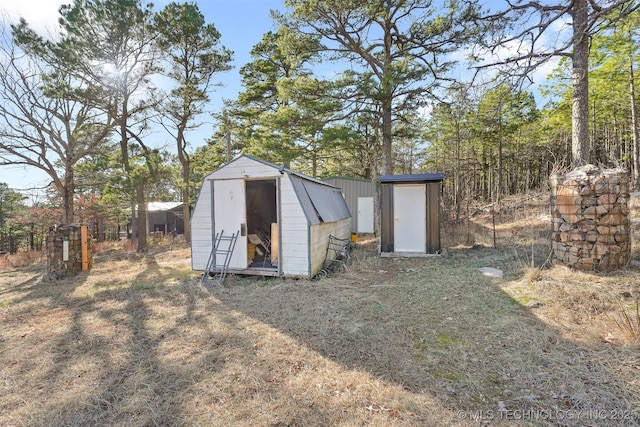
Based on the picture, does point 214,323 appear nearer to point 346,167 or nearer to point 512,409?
point 512,409

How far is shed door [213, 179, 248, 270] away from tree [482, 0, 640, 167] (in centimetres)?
566

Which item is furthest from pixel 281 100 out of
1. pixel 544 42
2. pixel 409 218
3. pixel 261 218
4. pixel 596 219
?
pixel 596 219

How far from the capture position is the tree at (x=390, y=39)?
29.1 feet

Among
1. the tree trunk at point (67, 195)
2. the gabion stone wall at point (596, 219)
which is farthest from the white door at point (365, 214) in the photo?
the tree trunk at point (67, 195)

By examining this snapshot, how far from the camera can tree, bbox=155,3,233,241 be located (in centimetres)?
1054

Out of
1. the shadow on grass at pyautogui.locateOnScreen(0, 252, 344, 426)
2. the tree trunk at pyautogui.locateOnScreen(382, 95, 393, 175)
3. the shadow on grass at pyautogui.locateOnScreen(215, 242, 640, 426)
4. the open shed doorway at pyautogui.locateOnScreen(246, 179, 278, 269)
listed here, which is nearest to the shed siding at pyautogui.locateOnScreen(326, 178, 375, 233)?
the tree trunk at pyautogui.locateOnScreen(382, 95, 393, 175)

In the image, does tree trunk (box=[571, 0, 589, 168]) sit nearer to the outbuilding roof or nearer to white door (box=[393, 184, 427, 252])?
white door (box=[393, 184, 427, 252])

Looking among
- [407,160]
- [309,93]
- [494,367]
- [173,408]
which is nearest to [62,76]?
[309,93]

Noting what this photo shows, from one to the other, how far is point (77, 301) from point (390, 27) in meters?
11.3

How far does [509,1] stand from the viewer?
568cm

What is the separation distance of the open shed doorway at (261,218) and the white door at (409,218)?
331 centimetres

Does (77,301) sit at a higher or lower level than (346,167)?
lower

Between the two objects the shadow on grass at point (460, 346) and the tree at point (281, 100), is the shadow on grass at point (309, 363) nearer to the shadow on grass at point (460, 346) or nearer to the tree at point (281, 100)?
the shadow on grass at point (460, 346)

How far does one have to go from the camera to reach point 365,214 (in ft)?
42.8
